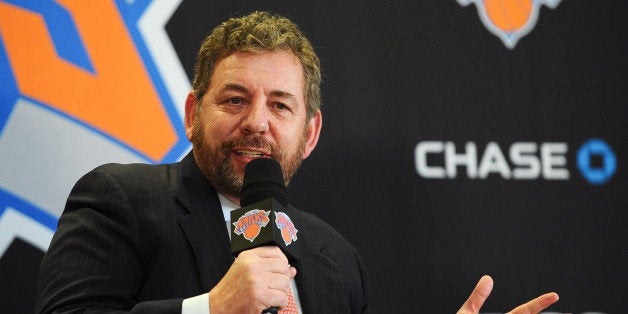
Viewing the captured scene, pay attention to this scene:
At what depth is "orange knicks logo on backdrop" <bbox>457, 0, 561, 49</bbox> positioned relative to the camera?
314 centimetres

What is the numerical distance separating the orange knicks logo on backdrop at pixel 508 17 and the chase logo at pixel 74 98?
121 centimetres

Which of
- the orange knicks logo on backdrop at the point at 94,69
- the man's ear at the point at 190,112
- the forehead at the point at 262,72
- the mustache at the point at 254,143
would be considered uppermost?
the orange knicks logo on backdrop at the point at 94,69

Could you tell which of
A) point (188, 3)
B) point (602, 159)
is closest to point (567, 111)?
point (602, 159)

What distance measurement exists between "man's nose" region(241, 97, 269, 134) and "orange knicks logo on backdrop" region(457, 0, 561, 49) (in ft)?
4.55

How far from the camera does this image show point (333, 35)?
3025 mm

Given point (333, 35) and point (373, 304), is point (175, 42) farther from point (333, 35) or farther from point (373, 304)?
point (373, 304)

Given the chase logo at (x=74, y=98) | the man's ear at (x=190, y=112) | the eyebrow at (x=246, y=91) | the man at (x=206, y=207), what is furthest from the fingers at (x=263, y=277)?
the chase logo at (x=74, y=98)

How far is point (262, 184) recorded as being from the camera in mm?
1585

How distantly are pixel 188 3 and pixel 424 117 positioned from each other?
0.99 m

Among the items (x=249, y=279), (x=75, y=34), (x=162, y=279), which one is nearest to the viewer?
(x=249, y=279)

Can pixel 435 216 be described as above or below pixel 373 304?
above

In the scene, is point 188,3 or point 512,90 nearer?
point 188,3

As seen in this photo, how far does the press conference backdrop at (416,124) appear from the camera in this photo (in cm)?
276

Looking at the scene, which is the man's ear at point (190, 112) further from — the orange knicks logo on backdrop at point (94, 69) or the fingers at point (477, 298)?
the fingers at point (477, 298)
